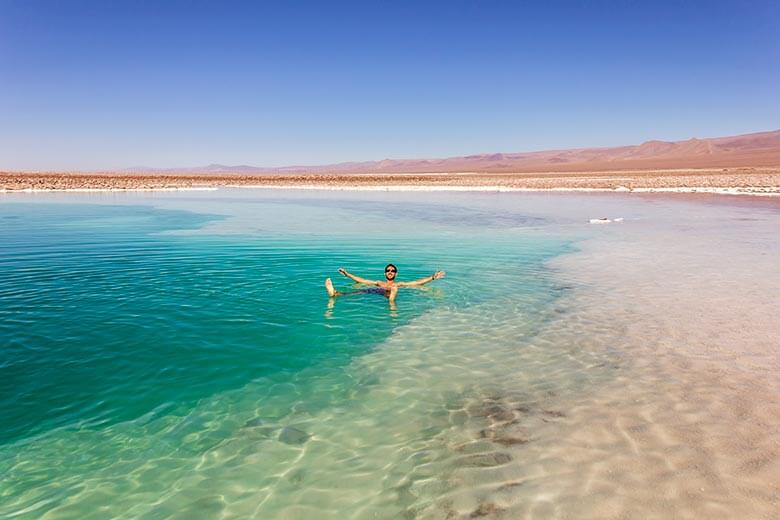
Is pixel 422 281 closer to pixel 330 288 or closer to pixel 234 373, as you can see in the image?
pixel 330 288

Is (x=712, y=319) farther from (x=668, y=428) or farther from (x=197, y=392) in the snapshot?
(x=197, y=392)

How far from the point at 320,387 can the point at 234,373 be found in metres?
1.33

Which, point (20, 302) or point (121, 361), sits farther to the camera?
point (20, 302)

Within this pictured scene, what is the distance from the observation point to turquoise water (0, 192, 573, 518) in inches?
191

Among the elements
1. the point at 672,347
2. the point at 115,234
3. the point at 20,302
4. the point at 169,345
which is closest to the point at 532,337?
the point at 672,347

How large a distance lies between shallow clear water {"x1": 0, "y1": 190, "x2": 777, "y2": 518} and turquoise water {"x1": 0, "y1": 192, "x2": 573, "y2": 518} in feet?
0.10

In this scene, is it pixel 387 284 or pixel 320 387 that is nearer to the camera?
pixel 320 387

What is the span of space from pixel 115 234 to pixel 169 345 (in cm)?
1506

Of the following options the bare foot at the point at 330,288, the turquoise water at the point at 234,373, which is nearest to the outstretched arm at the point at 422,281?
the turquoise water at the point at 234,373

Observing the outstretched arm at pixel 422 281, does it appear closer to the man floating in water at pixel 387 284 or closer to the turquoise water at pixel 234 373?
the man floating in water at pixel 387 284

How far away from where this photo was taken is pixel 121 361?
25.0 ft

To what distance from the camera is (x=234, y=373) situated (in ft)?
24.0

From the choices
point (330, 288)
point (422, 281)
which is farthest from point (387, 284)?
point (330, 288)

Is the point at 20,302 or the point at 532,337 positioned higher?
the point at 20,302
